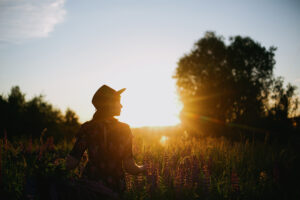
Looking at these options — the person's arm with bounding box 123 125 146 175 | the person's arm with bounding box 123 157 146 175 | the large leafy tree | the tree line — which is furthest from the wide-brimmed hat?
the large leafy tree

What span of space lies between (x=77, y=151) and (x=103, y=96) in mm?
765

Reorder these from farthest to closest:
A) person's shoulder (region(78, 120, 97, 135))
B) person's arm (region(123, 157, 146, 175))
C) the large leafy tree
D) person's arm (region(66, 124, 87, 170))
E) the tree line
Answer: the large leafy tree
the tree line
person's arm (region(123, 157, 146, 175))
person's shoulder (region(78, 120, 97, 135))
person's arm (region(66, 124, 87, 170))

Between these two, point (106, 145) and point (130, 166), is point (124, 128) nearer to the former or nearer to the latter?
point (106, 145)

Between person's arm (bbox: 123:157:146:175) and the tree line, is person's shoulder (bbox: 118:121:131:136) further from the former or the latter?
the tree line

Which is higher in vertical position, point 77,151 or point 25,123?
point 77,151

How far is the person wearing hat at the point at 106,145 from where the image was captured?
105 inches

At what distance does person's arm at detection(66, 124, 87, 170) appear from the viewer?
2.54m

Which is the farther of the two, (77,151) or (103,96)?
(103,96)

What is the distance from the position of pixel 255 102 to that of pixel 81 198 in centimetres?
2718

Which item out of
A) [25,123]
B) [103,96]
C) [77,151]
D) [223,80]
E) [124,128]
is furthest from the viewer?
[223,80]

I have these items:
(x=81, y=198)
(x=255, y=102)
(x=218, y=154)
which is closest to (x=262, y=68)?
(x=255, y=102)

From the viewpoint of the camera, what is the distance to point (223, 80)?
85.4 ft

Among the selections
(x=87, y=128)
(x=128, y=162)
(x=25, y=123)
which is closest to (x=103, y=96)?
(x=87, y=128)

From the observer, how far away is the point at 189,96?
27297mm
